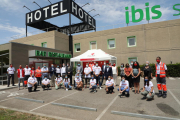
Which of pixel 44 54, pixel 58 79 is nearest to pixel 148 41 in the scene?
pixel 58 79

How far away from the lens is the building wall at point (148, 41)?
48.2ft

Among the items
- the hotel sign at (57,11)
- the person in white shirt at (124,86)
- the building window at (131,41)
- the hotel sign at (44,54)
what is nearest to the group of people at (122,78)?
the person in white shirt at (124,86)

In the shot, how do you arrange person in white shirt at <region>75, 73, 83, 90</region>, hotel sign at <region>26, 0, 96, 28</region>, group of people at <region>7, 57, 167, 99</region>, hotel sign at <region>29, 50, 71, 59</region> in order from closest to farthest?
group of people at <region>7, 57, 167, 99</region>, person in white shirt at <region>75, 73, 83, 90</region>, hotel sign at <region>29, 50, 71, 59</region>, hotel sign at <region>26, 0, 96, 28</region>

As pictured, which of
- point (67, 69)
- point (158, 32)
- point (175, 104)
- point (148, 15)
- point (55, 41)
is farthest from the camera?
point (55, 41)

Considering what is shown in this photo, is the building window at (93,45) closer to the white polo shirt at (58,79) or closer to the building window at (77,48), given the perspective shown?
the building window at (77,48)

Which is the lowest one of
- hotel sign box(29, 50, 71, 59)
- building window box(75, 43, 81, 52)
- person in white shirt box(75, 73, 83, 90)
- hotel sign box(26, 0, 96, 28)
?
person in white shirt box(75, 73, 83, 90)

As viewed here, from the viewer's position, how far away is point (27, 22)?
2325 centimetres

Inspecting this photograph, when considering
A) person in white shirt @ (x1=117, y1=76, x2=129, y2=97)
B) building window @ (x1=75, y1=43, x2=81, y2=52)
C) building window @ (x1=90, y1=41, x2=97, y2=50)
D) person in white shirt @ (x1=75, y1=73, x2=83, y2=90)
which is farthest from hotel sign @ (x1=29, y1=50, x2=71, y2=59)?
person in white shirt @ (x1=117, y1=76, x2=129, y2=97)

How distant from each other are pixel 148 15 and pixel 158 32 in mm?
2965

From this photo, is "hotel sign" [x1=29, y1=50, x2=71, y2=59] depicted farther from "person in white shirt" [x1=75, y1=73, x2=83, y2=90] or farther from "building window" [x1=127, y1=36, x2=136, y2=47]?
"building window" [x1=127, y1=36, x2=136, y2=47]

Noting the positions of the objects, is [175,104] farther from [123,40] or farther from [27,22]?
[27,22]

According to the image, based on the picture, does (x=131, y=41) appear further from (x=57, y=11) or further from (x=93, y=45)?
(x=57, y=11)

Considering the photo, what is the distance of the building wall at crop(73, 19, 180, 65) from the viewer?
1468 cm

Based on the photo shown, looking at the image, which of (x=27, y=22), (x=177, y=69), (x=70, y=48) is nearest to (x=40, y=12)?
(x=27, y=22)
